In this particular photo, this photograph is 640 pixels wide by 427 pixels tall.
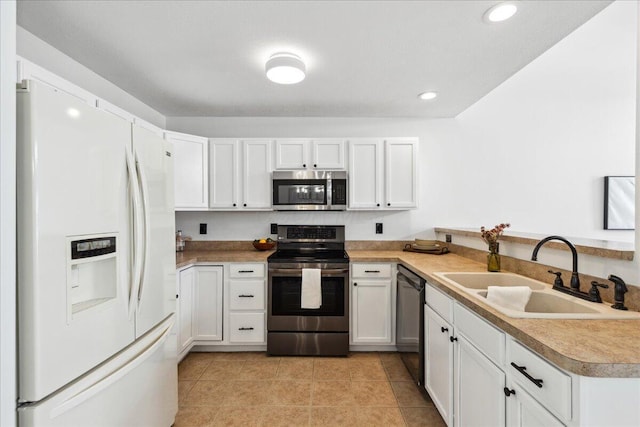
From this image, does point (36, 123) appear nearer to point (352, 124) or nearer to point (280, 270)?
point (280, 270)

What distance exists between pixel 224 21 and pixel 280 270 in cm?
193

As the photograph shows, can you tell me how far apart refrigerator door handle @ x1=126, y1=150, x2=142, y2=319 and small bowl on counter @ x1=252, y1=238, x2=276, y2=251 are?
1.80m

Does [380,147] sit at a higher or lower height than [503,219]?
higher

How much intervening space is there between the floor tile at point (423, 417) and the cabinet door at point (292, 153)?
226 cm

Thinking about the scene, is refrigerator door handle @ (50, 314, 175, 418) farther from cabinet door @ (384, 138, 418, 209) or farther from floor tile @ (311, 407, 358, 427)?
cabinet door @ (384, 138, 418, 209)

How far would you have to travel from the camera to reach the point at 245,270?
2711 millimetres

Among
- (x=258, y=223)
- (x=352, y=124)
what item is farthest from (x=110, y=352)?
(x=352, y=124)

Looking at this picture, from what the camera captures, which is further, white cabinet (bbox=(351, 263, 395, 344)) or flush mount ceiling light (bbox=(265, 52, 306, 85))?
white cabinet (bbox=(351, 263, 395, 344))

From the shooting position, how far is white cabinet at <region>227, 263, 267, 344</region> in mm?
2703

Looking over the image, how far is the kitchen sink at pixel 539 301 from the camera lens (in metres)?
1.16

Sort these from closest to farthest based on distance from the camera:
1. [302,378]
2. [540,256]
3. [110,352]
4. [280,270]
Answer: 1. [110,352]
2. [540,256]
3. [302,378]
4. [280,270]

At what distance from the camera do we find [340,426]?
181cm

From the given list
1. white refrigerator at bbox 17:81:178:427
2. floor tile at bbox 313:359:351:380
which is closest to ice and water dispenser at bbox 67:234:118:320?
white refrigerator at bbox 17:81:178:427

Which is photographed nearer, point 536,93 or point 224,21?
point 224,21
